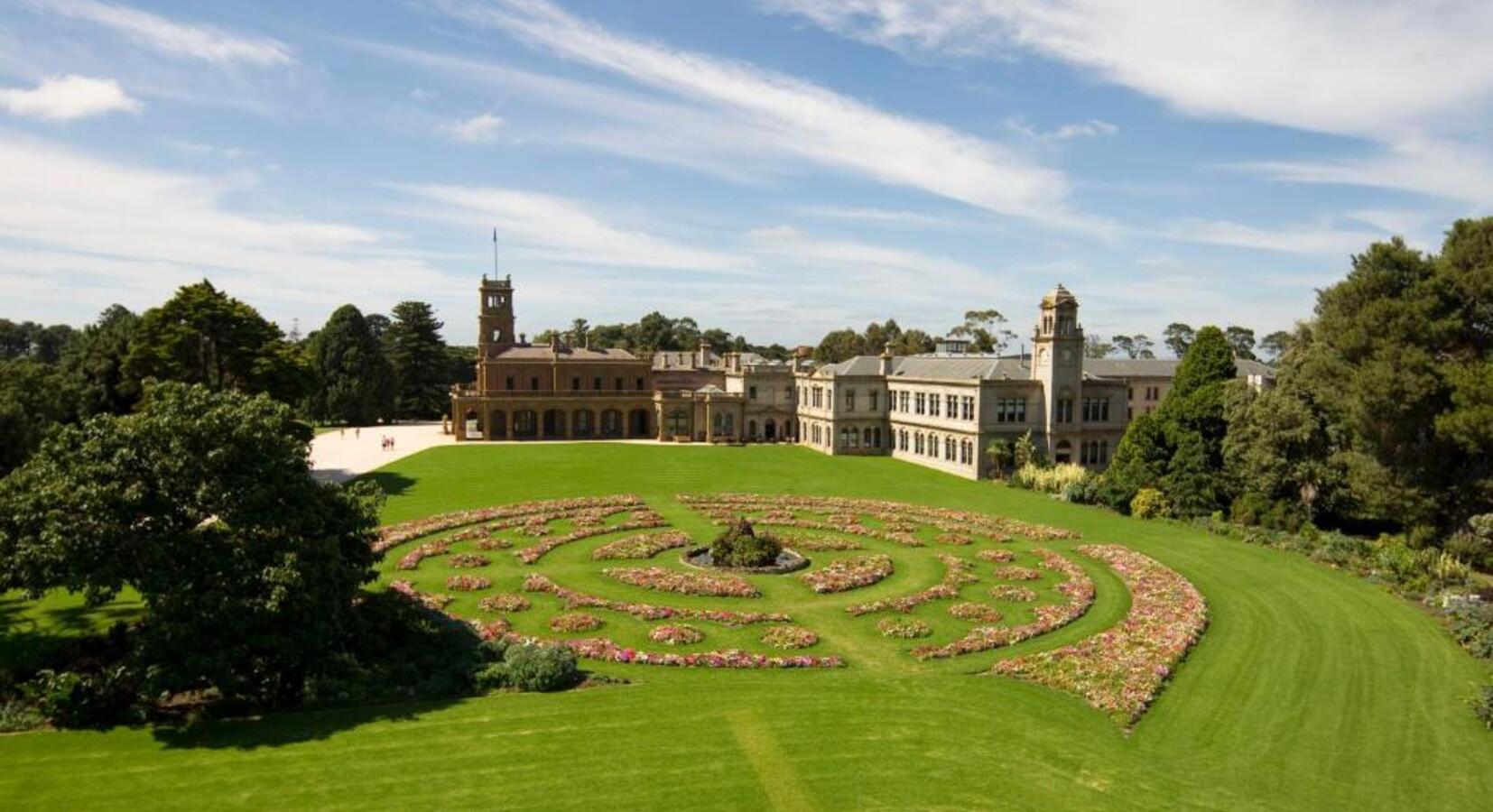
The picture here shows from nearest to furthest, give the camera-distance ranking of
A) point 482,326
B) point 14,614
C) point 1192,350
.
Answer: point 14,614 → point 1192,350 → point 482,326

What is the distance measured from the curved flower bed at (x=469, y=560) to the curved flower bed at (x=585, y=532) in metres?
1.45

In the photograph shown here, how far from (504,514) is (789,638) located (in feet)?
77.4

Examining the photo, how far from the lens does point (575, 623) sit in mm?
27016

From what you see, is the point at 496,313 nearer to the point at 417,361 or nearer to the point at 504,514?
the point at 417,361

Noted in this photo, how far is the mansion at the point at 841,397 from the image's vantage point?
63.7 metres

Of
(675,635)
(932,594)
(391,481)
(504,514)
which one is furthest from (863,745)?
(391,481)

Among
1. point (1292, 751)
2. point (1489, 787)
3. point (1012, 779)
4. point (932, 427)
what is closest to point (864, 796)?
point (1012, 779)

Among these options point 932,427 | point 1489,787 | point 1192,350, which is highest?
point 1192,350

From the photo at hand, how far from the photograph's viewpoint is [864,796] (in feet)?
55.3

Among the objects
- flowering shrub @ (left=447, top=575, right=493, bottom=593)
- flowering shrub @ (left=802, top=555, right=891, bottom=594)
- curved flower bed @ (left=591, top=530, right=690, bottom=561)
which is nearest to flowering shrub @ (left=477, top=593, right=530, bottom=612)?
flowering shrub @ (left=447, top=575, right=493, bottom=593)

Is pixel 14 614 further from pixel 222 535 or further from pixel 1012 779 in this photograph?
pixel 1012 779

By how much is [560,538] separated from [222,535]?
2004 centimetres

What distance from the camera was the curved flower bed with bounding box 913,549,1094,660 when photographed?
25.5 m

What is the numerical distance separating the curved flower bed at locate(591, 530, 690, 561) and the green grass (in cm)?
925
